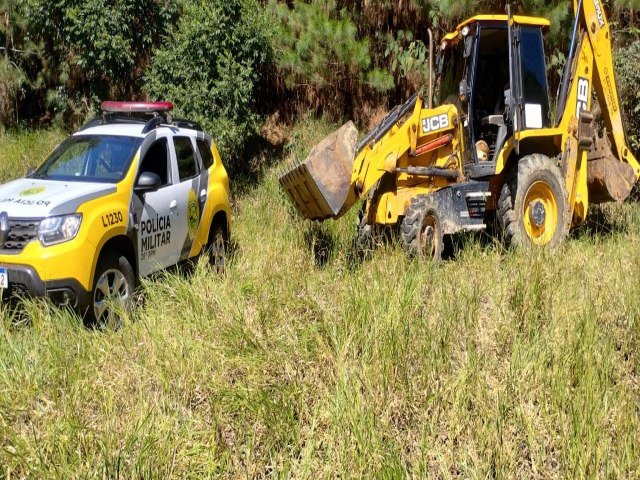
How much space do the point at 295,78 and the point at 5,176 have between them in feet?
19.1

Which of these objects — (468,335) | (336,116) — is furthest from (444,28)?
(468,335)

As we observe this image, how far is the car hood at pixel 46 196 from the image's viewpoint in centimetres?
595

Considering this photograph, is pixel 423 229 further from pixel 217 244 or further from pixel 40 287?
pixel 40 287

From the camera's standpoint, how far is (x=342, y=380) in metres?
4.29

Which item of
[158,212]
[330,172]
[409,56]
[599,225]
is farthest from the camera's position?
[409,56]

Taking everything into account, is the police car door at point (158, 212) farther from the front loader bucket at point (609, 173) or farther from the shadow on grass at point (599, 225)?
the front loader bucket at point (609, 173)

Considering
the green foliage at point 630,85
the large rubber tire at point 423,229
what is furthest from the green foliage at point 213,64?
the green foliage at point 630,85

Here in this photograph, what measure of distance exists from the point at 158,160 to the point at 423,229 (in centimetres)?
305

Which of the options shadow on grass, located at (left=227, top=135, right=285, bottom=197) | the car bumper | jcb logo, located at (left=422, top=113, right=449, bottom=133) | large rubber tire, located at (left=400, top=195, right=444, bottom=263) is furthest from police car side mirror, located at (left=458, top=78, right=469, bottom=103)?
shadow on grass, located at (left=227, top=135, right=285, bottom=197)

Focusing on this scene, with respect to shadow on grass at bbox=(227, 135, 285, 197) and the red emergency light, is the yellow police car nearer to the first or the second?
the red emergency light

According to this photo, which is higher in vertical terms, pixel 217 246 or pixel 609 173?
pixel 609 173

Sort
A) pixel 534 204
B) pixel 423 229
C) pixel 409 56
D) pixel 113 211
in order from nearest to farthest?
pixel 113 211 → pixel 423 229 → pixel 534 204 → pixel 409 56

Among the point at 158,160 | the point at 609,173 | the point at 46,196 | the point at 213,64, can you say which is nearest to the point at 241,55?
the point at 213,64

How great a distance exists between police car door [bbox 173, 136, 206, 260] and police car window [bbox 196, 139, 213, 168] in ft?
0.75
